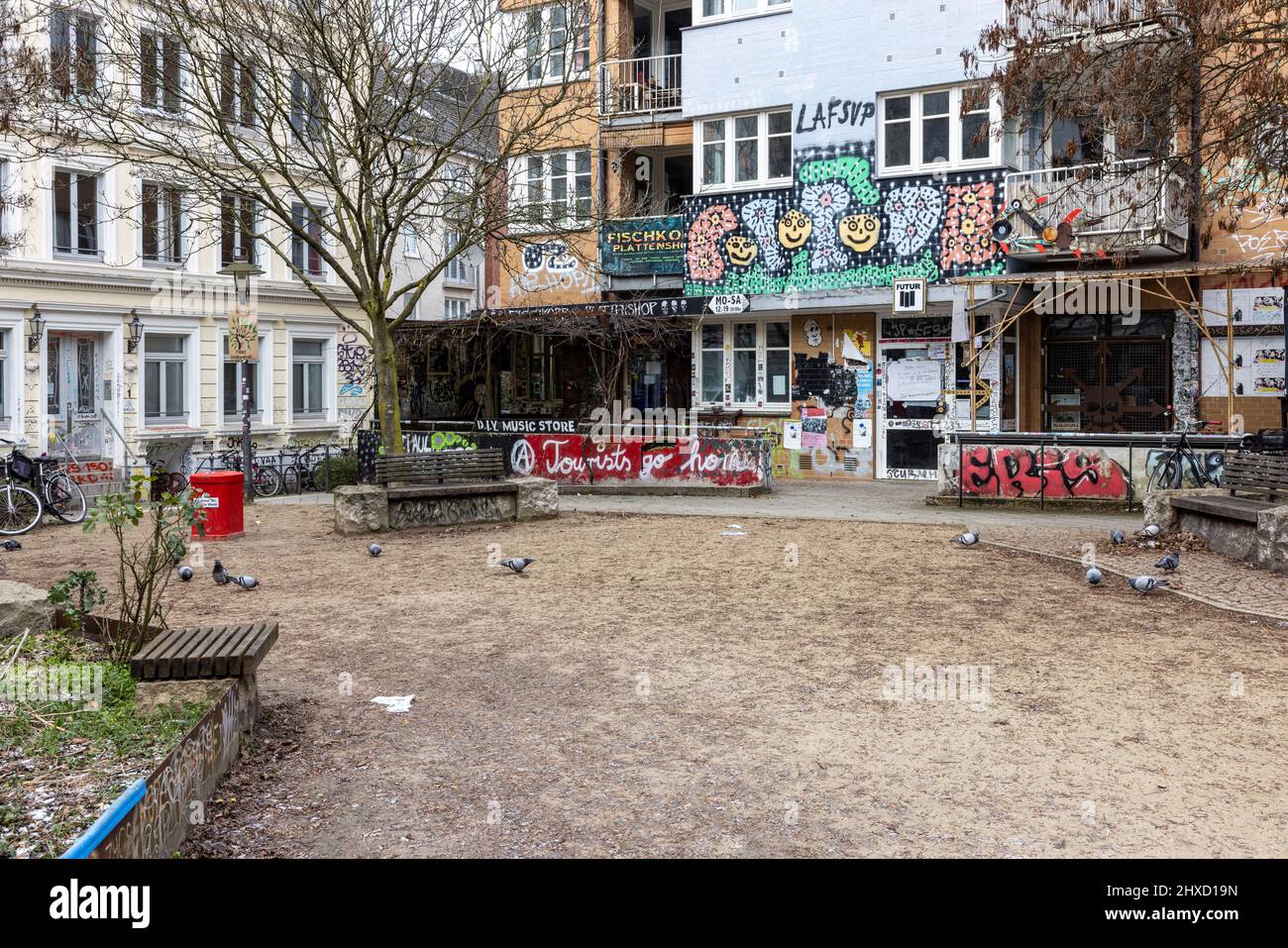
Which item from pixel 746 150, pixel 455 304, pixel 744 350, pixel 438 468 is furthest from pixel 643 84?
pixel 455 304

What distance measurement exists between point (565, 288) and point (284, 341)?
796 centimetres

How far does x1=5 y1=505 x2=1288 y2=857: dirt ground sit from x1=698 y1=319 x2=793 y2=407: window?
12.8 metres

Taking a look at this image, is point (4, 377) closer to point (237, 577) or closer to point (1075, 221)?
point (237, 577)

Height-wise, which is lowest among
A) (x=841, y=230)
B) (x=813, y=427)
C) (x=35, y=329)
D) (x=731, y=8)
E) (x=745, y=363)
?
(x=813, y=427)

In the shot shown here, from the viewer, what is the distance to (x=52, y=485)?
56.5ft

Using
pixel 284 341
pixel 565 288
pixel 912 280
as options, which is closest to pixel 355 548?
pixel 912 280

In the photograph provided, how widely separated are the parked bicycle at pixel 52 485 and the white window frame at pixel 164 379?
893 centimetres

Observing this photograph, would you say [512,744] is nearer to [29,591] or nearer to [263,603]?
[29,591]

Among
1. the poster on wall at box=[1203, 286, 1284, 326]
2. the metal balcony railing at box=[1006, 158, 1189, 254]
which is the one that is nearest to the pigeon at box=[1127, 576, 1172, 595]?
the metal balcony railing at box=[1006, 158, 1189, 254]

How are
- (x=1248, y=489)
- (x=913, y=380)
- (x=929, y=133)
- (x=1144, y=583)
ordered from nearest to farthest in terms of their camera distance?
1. (x=1144, y=583)
2. (x=1248, y=489)
3. (x=929, y=133)
4. (x=913, y=380)

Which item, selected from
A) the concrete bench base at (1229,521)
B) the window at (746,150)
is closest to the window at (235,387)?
the window at (746,150)

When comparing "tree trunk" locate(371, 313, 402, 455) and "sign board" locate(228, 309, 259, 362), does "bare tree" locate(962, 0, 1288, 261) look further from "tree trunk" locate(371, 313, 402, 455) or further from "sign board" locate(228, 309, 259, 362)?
"sign board" locate(228, 309, 259, 362)

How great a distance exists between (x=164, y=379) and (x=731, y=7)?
15.0 meters

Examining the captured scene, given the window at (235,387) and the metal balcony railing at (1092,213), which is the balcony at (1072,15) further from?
the window at (235,387)
